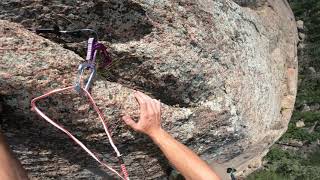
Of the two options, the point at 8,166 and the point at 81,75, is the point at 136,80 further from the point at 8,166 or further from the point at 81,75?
the point at 8,166

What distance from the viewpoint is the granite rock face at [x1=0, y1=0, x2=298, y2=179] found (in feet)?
20.2

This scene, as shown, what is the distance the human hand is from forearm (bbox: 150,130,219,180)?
3.2 inches

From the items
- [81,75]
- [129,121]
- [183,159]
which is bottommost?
[183,159]

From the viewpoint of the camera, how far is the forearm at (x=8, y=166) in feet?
19.1

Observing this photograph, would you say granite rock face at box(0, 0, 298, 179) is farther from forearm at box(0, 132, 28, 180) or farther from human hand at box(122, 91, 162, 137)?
forearm at box(0, 132, 28, 180)

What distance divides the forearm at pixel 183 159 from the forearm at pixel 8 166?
1684 millimetres

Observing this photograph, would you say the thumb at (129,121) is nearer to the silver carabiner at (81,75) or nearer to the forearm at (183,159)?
the forearm at (183,159)

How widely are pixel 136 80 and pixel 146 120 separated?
55cm

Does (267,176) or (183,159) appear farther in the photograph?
(267,176)

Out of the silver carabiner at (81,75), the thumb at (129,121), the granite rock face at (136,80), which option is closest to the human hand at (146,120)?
the thumb at (129,121)

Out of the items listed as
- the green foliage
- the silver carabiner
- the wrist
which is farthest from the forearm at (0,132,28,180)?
the green foliage

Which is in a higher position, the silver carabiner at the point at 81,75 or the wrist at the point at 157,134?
the silver carabiner at the point at 81,75

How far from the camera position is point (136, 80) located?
22.9 feet

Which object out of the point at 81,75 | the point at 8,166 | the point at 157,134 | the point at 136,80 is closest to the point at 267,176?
the point at 157,134
